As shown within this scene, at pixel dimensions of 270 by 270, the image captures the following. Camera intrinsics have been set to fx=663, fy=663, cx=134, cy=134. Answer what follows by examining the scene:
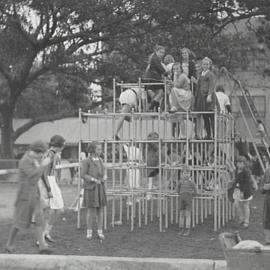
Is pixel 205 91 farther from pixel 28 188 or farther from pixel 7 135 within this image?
pixel 7 135

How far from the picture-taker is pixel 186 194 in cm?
1223

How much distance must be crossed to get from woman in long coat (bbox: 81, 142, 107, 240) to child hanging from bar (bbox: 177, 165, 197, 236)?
5.00 feet

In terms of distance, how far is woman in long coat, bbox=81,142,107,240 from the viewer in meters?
11.6

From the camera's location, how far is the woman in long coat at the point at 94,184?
11.6 metres

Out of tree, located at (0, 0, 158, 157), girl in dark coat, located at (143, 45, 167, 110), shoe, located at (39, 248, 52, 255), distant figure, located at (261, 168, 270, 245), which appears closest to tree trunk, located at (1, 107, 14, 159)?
tree, located at (0, 0, 158, 157)

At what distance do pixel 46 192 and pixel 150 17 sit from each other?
15336 millimetres

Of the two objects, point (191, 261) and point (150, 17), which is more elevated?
point (150, 17)

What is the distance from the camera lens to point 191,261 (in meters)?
8.88

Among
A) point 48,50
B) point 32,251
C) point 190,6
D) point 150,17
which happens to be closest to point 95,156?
point 32,251

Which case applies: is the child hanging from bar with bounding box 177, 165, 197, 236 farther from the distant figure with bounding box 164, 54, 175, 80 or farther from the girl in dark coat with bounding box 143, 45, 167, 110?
the distant figure with bounding box 164, 54, 175, 80

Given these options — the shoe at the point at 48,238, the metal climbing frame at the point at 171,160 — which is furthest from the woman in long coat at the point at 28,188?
the metal climbing frame at the point at 171,160

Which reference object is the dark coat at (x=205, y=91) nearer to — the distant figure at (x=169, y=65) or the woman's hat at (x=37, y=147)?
the distant figure at (x=169, y=65)

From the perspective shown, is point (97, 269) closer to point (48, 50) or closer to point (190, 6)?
point (190, 6)

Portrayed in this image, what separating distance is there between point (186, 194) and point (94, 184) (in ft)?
5.80
